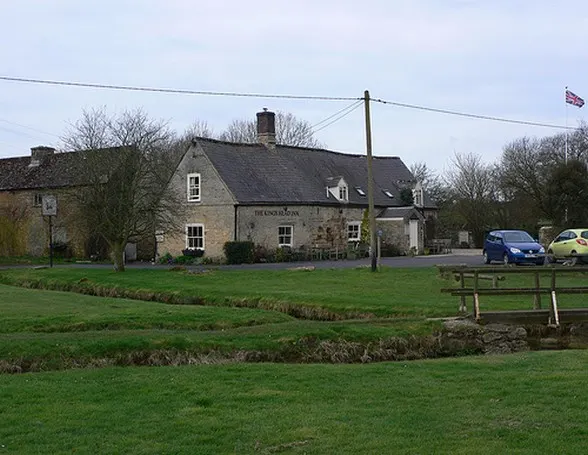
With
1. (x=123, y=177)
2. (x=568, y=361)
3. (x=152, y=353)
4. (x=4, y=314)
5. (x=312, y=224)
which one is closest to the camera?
(x=568, y=361)

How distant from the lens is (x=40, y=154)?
187 feet

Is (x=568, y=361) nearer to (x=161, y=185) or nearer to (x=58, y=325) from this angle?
(x=58, y=325)

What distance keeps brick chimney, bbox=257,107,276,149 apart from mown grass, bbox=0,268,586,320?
17.6 metres

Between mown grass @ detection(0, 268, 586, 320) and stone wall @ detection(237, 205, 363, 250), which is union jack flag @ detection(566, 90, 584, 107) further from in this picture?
mown grass @ detection(0, 268, 586, 320)

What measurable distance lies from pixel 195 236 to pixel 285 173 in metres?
7.27

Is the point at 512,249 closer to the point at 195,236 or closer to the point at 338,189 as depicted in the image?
the point at 338,189

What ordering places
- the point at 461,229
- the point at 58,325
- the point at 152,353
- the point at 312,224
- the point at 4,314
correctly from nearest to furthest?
the point at 152,353, the point at 58,325, the point at 4,314, the point at 312,224, the point at 461,229

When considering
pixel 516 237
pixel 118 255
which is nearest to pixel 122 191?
pixel 118 255

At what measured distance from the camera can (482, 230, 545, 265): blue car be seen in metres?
31.6

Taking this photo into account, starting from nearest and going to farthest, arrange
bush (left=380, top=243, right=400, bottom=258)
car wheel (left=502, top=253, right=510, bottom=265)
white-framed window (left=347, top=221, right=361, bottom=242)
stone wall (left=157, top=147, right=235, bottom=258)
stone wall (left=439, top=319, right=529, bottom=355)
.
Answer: stone wall (left=439, top=319, right=529, bottom=355), car wheel (left=502, top=253, right=510, bottom=265), stone wall (left=157, top=147, right=235, bottom=258), white-framed window (left=347, top=221, right=361, bottom=242), bush (left=380, top=243, right=400, bottom=258)

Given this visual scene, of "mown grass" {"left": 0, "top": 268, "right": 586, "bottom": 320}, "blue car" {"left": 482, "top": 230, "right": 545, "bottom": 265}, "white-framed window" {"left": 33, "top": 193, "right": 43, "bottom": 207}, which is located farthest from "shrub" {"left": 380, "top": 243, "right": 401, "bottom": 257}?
"white-framed window" {"left": 33, "top": 193, "right": 43, "bottom": 207}

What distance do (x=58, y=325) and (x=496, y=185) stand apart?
5782 cm

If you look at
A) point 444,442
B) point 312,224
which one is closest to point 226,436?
point 444,442

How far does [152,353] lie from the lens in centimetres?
1458
